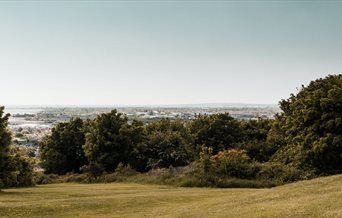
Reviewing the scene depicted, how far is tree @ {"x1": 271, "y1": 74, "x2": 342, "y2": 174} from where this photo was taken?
41.8m

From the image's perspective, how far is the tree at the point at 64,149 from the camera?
63.4 m

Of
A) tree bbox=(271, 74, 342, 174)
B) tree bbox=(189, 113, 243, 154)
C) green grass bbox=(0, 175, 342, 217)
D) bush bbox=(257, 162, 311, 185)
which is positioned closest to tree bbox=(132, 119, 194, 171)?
tree bbox=(189, 113, 243, 154)

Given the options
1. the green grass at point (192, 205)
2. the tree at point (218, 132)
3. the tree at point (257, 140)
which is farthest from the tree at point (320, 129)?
the tree at point (218, 132)

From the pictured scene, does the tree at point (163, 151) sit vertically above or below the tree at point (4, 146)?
below

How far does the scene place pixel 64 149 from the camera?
64.4 meters

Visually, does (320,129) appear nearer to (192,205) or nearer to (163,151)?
(192,205)

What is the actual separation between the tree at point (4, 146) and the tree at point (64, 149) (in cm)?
2740

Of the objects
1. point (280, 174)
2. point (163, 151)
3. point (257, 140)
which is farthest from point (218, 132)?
point (280, 174)

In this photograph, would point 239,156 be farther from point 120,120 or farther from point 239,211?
point 239,211

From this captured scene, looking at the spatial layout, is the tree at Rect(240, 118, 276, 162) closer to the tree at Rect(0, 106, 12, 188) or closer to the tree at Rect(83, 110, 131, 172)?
the tree at Rect(83, 110, 131, 172)

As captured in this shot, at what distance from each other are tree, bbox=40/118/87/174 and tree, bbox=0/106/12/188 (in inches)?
1079

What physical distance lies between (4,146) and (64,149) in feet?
95.8

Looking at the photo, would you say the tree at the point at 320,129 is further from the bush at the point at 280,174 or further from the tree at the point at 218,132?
the tree at the point at 218,132

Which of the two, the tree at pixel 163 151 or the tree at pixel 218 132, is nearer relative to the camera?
the tree at pixel 163 151
